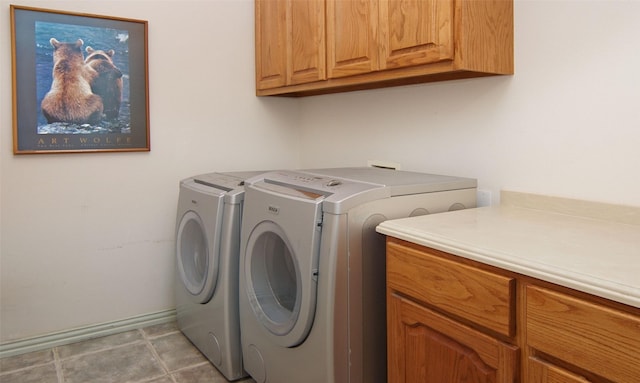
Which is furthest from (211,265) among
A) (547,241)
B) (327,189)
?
(547,241)

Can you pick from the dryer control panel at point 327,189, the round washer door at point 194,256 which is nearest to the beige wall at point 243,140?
the round washer door at point 194,256

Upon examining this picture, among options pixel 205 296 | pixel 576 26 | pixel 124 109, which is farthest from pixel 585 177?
pixel 124 109

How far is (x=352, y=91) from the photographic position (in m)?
2.71

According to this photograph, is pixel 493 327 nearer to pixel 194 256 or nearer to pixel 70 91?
pixel 194 256

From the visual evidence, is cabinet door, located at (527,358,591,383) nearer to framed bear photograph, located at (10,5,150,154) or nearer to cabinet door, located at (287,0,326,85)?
cabinet door, located at (287,0,326,85)

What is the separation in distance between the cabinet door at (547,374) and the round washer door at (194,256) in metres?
1.46

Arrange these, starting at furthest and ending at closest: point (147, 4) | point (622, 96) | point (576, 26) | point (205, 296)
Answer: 1. point (147, 4)
2. point (205, 296)
3. point (576, 26)
4. point (622, 96)

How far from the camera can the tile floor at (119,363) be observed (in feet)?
7.17

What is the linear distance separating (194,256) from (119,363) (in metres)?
0.59

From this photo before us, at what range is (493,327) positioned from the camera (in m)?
1.22

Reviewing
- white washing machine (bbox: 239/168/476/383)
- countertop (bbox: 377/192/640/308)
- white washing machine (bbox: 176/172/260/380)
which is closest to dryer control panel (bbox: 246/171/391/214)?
white washing machine (bbox: 239/168/476/383)

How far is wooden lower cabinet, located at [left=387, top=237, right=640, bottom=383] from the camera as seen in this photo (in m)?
0.98

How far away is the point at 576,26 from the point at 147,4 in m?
2.03

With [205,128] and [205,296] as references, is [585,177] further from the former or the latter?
[205,128]
